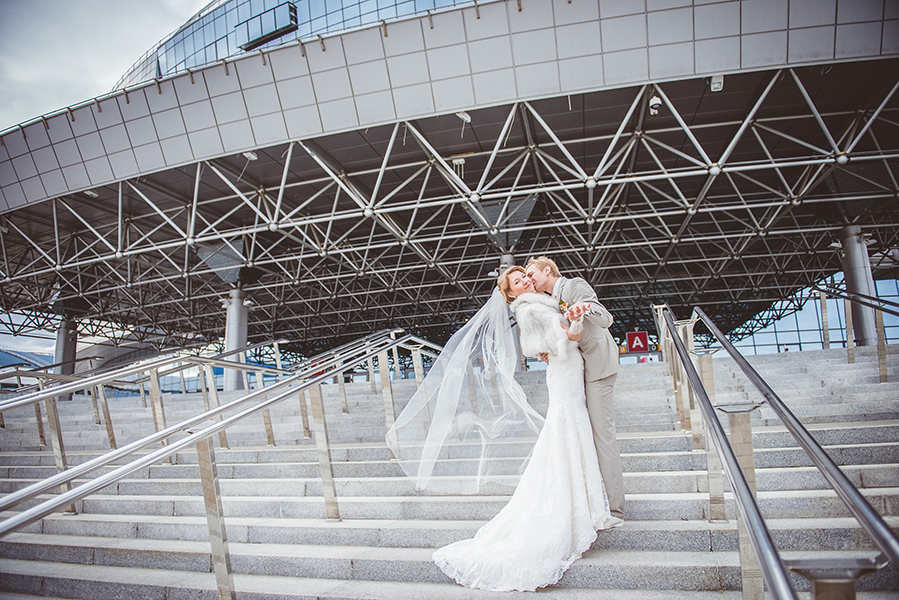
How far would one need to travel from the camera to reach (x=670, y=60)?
10.2m

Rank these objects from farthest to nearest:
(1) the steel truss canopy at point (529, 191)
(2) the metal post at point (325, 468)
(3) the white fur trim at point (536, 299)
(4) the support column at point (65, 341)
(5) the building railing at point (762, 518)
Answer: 1. (4) the support column at point (65, 341)
2. (1) the steel truss canopy at point (529, 191)
3. (2) the metal post at point (325, 468)
4. (3) the white fur trim at point (536, 299)
5. (5) the building railing at point (762, 518)

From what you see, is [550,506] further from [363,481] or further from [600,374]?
[363,481]

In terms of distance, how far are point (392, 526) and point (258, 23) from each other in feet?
73.3

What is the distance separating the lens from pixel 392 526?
3359mm

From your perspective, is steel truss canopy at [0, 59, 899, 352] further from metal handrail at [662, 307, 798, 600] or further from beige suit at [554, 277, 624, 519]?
metal handrail at [662, 307, 798, 600]

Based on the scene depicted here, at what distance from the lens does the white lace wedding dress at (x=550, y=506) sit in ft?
8.73

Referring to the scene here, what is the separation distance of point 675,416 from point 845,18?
30.2 ft

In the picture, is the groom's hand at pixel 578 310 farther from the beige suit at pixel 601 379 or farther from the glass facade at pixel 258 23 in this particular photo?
the glass facade at pixel 258 23

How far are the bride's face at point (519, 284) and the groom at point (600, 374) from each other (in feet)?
0.56

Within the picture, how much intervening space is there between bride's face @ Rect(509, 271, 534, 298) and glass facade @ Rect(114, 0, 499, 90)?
48.6 ft

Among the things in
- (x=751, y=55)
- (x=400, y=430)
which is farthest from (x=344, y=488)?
(x=751, y=55)

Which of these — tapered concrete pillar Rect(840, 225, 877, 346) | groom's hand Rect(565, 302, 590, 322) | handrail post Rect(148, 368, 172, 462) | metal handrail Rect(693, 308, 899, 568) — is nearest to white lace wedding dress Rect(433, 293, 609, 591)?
groom's hand Rect(565, 302, 590, 322)

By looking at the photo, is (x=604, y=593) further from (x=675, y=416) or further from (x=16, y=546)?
(x=16, y=546)

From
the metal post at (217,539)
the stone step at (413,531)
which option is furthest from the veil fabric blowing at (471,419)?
the metal post at (217,539)
